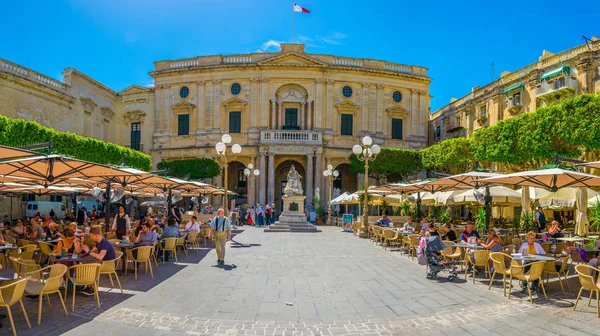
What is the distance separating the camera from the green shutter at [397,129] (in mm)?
40469

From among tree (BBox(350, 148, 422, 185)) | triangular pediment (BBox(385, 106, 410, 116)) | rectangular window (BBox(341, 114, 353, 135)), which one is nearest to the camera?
tree (BBox(350, 148, 422, 185))

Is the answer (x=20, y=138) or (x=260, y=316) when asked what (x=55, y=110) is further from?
(x=260, y=316)

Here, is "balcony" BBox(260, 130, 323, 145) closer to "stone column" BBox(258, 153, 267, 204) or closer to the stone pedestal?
"stone column" BBox(258, 153, 267, 204)

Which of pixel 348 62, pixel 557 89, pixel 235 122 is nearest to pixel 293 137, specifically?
pixel 235 122

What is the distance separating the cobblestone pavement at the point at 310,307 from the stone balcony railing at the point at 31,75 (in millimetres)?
23623

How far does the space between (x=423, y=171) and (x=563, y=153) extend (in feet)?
52.6

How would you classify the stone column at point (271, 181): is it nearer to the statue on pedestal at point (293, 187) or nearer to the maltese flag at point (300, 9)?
the statue on pedestal at point (293, 187)

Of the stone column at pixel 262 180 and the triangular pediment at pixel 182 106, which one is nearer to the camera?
the stone column at pixel 262 180

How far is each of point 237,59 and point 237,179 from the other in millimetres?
11089

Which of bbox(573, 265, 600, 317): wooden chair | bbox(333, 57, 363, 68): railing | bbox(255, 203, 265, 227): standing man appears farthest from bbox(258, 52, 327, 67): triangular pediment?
bbox(573, 265, 600, 317): wooden chair

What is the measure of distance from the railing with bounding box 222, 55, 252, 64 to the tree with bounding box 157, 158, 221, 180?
9.39 metres

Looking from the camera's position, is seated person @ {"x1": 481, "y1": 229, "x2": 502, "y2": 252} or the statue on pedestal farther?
the statue on pedestal

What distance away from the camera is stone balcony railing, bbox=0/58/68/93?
26844mm

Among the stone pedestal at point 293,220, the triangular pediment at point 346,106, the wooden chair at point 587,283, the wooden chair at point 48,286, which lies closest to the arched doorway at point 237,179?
the triangular pediment at point 346,106
